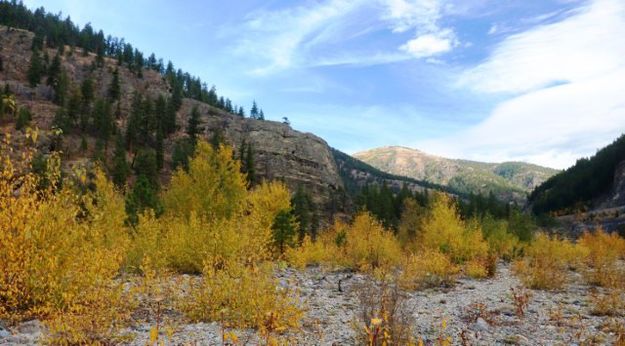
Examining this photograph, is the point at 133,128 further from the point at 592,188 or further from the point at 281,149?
the point at 592,188

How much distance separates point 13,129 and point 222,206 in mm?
60105

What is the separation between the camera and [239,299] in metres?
9.65

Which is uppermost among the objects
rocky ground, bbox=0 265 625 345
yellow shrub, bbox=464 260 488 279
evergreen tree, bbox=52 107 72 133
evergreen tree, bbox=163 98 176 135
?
evergreen tree, bbox=163 98 176 135

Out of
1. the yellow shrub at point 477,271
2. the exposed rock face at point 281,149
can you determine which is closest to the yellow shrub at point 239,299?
the yellow shrub at point 477,271

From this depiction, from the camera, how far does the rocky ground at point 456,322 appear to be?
845cm

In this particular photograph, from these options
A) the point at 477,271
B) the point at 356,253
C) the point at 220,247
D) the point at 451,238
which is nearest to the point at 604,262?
the point at 451,238

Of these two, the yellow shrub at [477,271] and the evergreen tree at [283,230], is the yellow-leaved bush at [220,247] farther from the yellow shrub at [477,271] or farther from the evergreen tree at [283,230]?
the yellow shrub at [477,271]

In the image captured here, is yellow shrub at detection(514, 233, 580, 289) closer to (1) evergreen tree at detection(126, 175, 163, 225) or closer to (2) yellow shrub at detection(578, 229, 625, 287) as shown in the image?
(2) yellow shrub at detection(578, 229, 625, 287)

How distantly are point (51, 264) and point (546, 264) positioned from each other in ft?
78.1

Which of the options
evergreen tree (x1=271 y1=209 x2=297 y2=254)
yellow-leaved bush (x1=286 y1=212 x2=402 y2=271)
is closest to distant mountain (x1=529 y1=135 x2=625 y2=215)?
yellow-leaved bush (x1=286 y1=212 x2=402 y2=271)

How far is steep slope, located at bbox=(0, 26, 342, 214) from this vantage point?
92188 millimetres

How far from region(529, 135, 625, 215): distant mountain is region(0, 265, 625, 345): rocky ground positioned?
4237 inches

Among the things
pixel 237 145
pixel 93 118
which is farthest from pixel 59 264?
pixel 237 145

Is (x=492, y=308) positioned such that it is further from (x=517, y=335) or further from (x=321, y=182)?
(x=321, y=182)
